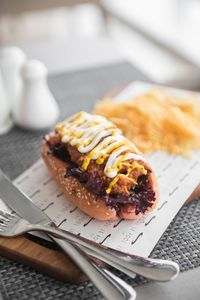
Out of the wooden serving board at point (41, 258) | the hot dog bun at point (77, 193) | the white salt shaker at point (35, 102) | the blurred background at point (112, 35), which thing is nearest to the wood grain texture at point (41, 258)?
the wooden serving board at point (41, 258)

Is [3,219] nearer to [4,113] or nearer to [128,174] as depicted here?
[128,174]

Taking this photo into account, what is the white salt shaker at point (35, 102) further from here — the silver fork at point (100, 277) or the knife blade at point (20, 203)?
the silver fork at point (100, 277)

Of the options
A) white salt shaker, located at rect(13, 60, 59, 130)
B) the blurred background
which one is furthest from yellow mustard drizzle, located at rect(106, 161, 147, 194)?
the blurred background

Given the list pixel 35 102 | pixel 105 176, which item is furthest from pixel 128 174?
pixel 35 102

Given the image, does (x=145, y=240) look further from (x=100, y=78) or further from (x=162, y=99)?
(x=100, y=78)

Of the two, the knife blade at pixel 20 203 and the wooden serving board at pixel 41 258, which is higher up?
the knife blade at pixel 20 203

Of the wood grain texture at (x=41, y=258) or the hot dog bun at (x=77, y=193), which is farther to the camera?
the hot dog bun at (x=77, y=193)
